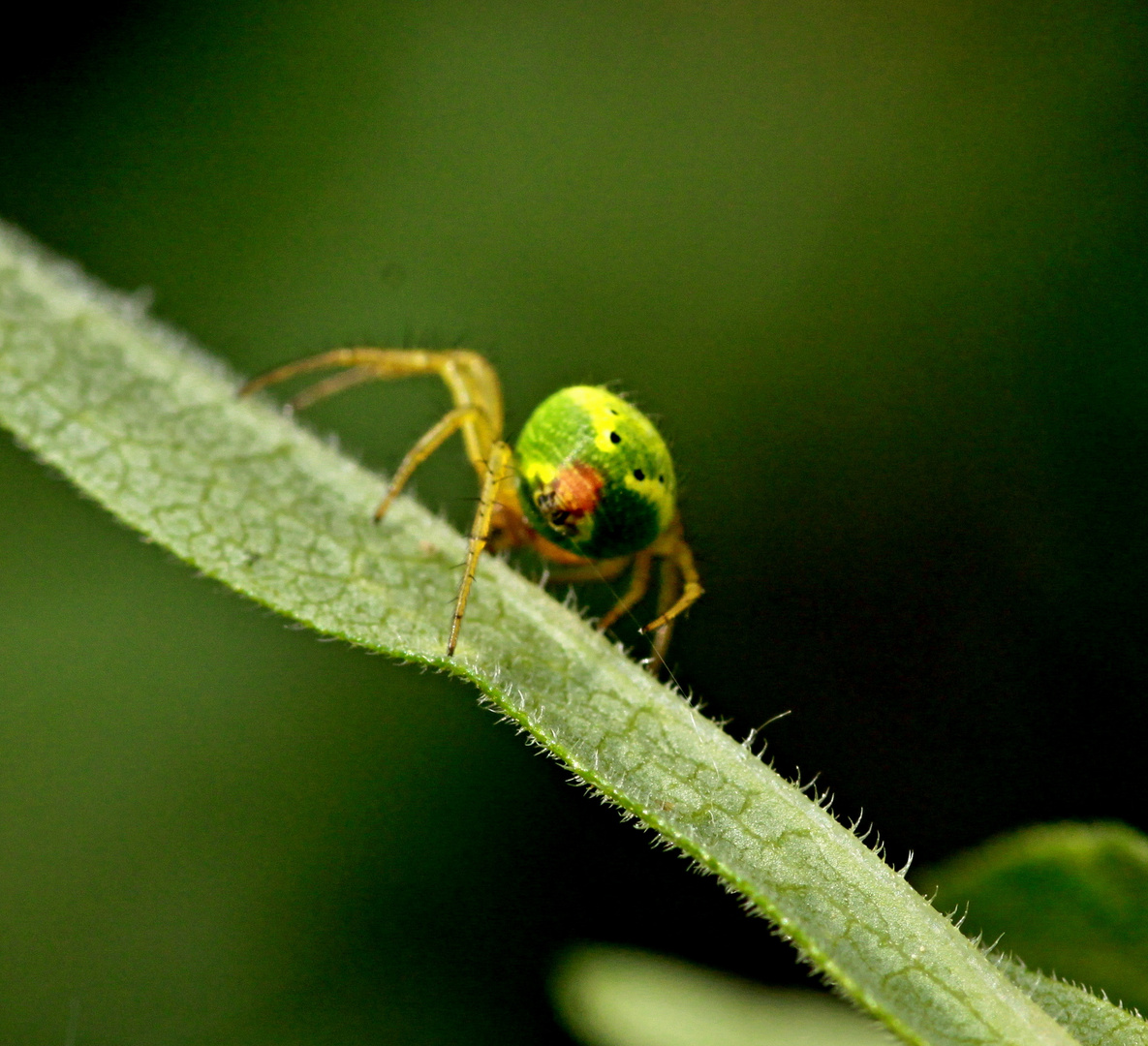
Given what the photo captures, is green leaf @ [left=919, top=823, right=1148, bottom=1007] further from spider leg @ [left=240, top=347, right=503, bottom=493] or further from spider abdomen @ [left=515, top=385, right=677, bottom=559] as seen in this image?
spider leg @ [left=240, top=347, right=503, bottom=493]

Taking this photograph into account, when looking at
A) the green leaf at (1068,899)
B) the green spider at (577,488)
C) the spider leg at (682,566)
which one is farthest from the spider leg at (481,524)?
the green leaf at (1068,899)

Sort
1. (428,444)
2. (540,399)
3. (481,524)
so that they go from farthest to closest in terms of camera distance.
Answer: (540,399) < (428,444) < (481,524)

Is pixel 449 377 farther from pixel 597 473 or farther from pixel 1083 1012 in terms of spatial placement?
pixel 1083 1012

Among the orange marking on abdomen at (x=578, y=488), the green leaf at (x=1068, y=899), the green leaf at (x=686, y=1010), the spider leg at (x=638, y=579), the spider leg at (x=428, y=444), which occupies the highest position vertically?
the green leaf at (x=1068, y=899)

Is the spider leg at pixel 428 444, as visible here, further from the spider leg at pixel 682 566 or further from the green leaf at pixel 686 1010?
the green leaf at pixel 686 1010

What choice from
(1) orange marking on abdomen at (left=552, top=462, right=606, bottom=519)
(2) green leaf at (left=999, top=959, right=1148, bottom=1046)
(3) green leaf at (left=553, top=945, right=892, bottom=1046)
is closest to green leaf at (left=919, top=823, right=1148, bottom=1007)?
(2) green leaf at (left=999, top=959, right=1148, bottom=1046)

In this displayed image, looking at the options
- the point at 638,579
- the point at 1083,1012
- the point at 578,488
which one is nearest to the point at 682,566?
the point at 638,579
